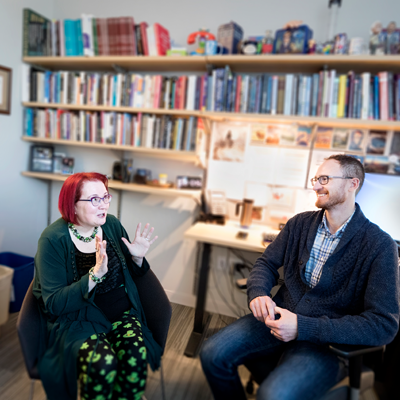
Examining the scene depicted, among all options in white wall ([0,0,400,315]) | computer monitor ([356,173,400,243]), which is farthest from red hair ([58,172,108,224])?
computer monitor ([356,173,400,243])

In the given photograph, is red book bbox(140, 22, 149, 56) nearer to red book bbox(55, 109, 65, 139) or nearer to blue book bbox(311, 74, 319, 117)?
red book bbox(55, 109, 65, 139)

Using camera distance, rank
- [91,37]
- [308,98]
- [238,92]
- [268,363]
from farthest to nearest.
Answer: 1. [91,37]
2. [238,92]
3. [308,98]
4. [268,363]

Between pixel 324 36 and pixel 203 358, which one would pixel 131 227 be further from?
pixel 324 36

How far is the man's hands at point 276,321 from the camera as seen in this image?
1.00m

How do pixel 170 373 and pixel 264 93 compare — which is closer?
pixel 170 373

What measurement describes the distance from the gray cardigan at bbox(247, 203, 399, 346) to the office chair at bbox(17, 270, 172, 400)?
375mm

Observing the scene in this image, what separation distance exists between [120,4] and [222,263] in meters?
2.15

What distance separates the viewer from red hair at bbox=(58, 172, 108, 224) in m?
0.86

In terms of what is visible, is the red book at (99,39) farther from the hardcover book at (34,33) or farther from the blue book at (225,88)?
the blue book at (225,88)

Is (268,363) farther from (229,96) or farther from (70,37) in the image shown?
(70,37)

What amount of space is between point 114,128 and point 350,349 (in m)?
1.94

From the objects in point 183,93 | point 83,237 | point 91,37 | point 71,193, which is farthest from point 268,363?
point 91,37

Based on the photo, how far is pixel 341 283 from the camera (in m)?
1.05

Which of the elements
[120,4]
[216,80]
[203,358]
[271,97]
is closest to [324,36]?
[271,97]
